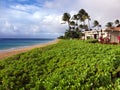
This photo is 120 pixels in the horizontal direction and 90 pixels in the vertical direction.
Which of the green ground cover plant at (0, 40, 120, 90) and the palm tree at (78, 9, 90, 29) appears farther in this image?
the palm tree at (78, 9, 90, 29)

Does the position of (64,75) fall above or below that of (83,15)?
below

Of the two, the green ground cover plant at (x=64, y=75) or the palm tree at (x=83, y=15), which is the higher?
the palm tree at (x=83, y=15)

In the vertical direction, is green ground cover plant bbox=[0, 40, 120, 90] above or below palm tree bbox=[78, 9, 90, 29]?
below

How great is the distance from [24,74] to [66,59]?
143 inches

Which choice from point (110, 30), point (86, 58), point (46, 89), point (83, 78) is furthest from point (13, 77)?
point (110, 30)

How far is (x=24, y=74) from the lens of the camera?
493 inches

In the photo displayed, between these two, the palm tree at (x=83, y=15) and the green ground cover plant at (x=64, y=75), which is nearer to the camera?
the green ground cover plant at (x=64, y=75)

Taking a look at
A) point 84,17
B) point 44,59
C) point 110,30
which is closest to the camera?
point 44,59

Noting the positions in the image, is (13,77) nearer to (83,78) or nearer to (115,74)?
(83,78)

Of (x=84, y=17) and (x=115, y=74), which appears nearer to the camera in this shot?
(x=115, y=74)

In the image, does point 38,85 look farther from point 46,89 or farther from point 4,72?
point 4,72

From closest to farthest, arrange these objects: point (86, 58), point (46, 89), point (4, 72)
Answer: point (46, 89)
point (4, 72)
point (86, 58)

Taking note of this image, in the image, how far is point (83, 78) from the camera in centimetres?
1027

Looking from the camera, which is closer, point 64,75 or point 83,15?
point 64,75
